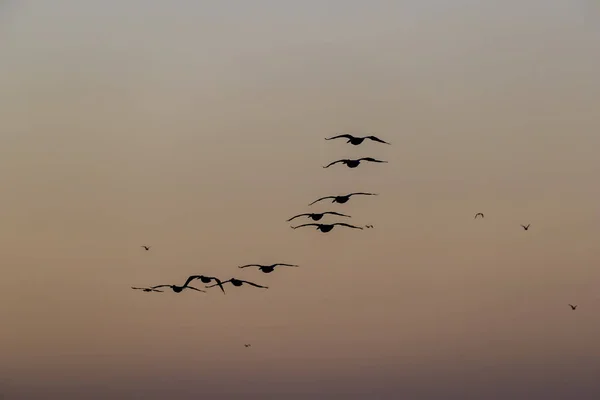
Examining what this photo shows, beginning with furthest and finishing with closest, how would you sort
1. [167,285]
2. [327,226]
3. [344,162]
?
[167,285]
[327,226]
[344,162]

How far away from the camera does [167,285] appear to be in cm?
5797

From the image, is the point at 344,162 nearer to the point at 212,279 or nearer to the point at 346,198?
the point at 346,198

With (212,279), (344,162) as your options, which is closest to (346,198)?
(344,162)

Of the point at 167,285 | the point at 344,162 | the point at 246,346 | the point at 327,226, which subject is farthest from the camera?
the point at 246,346

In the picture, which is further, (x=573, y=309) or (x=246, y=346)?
(x=246, y=346)

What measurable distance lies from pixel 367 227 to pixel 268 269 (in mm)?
8293

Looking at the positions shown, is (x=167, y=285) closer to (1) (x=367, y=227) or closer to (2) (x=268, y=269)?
(2) (x=268, y=269)

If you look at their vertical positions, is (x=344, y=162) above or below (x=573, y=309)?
above

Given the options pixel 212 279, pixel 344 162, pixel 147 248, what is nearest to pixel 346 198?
pixel 344 162

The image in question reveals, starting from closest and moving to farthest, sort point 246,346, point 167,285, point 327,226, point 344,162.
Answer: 1. point 344,162
2. point 327,226
3. point 167,285
4. point 246,346

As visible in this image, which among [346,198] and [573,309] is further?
[573,309]

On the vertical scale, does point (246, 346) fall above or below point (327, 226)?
below

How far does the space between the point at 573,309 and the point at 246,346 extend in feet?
68.8

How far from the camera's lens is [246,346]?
6462 cm
